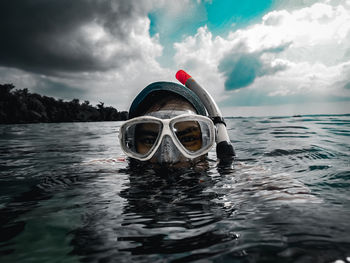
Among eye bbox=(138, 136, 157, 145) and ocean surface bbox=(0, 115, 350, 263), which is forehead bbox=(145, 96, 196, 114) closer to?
eye bbox=(138, 136, 157, 145)

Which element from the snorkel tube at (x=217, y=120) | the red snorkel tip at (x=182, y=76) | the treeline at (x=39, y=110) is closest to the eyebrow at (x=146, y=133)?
the snorkel tube at (x=217, y=120)

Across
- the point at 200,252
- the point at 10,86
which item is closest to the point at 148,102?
the point at 200,252

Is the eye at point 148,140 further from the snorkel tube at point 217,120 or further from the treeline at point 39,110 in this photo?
the treeline at point 39,110

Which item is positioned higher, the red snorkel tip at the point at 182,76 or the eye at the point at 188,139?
the red snorkel tip at the point at 182,76

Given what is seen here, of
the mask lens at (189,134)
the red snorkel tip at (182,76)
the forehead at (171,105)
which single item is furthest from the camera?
the red snorkel tip at (182,76)

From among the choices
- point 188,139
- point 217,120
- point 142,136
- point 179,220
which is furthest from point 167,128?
point 179,220

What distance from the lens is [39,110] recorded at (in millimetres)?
50875

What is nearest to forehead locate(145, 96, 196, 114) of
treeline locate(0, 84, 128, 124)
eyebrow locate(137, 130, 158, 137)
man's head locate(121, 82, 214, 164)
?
man's head locate(121, 82, 214, 164)

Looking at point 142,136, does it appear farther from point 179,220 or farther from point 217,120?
point 179,220

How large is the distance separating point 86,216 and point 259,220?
117 cm

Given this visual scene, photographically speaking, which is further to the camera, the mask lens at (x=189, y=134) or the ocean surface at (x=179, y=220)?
the mask lens at (x=189, y=134)

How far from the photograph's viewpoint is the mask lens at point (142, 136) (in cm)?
267

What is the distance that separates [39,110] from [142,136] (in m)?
59.7

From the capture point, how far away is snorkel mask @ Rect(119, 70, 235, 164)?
240 centimetres
